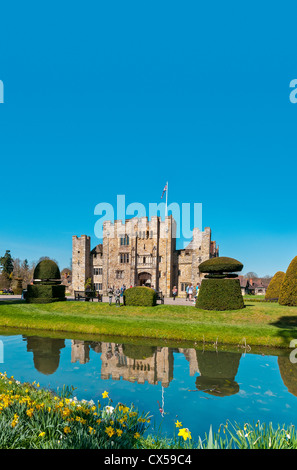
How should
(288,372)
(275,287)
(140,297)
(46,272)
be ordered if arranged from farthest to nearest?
(275,287)
(46,272)
(140,297)
(288,372)

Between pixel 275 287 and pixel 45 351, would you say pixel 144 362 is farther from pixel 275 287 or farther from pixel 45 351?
pixel 275 287

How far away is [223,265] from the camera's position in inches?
878

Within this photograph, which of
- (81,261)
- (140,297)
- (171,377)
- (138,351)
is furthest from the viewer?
(81,261)

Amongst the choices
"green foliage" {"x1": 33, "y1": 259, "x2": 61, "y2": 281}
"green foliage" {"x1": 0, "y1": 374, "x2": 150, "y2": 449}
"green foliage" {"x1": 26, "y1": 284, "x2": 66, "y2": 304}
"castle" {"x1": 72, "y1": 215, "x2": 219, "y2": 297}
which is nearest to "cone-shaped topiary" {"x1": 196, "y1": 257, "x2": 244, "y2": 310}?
"green foliage" {"x1": 26, "y1": 284, "x2": 66, "y2": 304}

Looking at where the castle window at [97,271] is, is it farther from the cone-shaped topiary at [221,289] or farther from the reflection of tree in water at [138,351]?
the reflection of tree in water at [138,351]

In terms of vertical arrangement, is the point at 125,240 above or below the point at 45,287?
above

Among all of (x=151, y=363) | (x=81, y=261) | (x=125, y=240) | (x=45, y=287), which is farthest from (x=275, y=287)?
(x=81, y=261)

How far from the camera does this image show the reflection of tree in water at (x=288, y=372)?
8.83 m

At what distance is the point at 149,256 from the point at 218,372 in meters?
35.5

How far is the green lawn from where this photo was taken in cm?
1487

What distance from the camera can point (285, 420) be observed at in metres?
6.50
